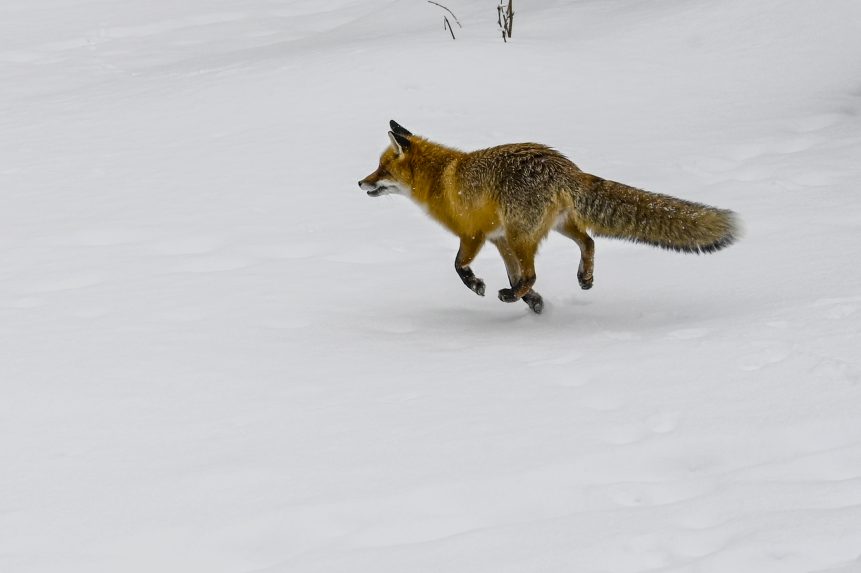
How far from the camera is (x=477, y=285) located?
666 centimetres

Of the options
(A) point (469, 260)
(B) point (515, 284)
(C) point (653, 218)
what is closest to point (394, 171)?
(A) point (469, 260)

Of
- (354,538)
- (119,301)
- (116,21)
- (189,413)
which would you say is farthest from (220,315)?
(116,21)

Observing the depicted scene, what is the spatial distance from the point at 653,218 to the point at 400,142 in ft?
5.95

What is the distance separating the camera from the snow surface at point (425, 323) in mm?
3650

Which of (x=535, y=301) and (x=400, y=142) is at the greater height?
(x=400, y=142)

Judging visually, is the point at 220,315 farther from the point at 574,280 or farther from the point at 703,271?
the point at 703,271

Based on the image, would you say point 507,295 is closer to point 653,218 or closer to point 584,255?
point 584,255

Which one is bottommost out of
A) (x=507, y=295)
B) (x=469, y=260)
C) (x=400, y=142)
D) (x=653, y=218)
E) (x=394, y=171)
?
(x=507, y=295)

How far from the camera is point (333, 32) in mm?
15219

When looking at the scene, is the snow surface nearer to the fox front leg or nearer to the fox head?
the fox front leg

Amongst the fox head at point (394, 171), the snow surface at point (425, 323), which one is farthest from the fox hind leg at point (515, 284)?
the fox head at point (394, 171)

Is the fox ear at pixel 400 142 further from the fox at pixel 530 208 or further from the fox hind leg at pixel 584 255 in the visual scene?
the fox hind leg at pixel 584 255

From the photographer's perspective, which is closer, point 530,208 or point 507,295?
point 530,208

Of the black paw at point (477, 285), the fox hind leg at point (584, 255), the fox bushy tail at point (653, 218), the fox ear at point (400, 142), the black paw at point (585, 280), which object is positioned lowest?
the black paw at point (477, 285)
